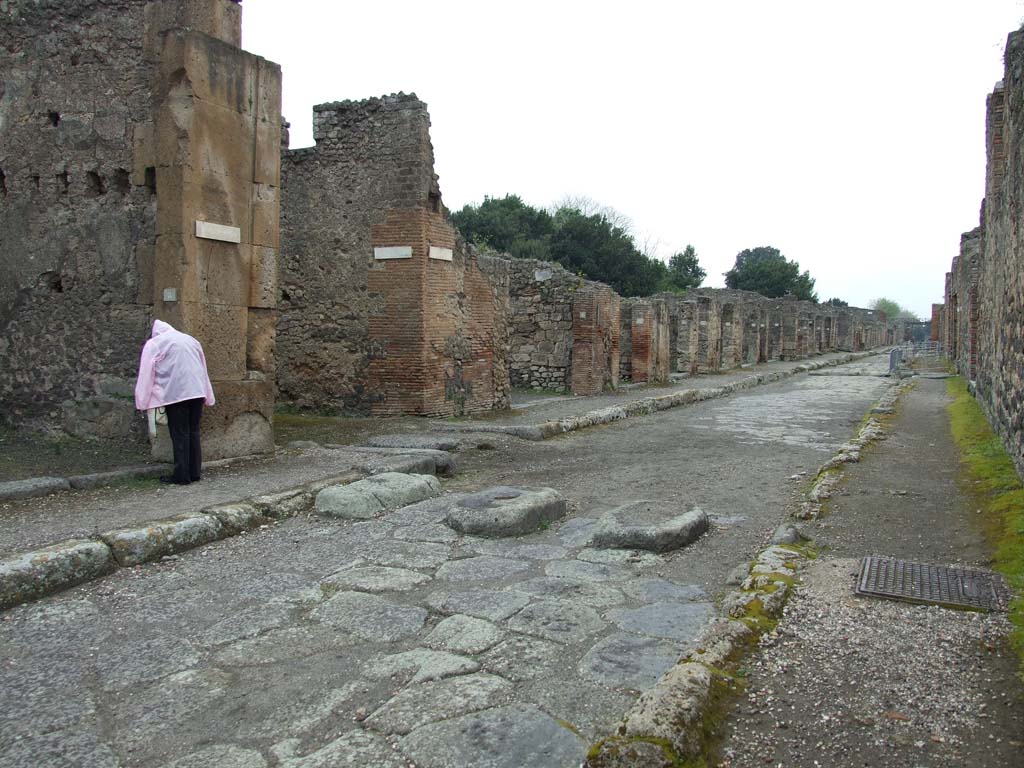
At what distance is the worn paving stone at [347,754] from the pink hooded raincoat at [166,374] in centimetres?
431

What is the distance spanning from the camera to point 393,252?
443 inches

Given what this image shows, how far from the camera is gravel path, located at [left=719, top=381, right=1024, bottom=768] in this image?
8.26ft

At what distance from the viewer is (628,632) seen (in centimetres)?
370

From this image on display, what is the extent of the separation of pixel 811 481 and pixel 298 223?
780 cm

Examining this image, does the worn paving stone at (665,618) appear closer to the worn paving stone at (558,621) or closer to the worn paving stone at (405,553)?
the worn paving stone at (558,621)

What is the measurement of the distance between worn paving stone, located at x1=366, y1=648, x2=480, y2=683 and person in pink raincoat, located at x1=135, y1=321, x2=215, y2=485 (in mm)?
3740

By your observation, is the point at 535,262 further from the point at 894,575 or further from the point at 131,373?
the point at 894,575

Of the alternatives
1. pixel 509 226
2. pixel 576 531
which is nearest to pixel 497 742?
pixel 576 531

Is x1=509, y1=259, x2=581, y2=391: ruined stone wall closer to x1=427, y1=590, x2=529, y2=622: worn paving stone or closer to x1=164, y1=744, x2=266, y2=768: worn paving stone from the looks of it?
x1=427, y1=590, x2=529, y2=622: worn paving stone

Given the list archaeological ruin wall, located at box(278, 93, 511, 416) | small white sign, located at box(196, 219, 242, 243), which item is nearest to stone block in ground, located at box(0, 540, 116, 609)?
small white sign, located at box(196, 219, 242, 243)

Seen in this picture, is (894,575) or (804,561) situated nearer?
(894,575)

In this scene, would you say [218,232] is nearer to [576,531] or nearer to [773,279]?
[576,531]

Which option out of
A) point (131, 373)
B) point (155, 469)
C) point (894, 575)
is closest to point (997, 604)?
point (894, 575)

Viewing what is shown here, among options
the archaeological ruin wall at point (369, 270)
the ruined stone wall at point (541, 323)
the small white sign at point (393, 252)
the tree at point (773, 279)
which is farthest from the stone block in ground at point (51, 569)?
the tree at point (773, 279)
